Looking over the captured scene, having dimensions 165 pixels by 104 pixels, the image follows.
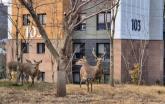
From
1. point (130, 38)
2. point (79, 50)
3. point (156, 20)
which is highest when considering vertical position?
point (156, 20)

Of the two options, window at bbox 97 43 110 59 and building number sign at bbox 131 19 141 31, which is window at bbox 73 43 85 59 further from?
building number sign at bbox 131 19 141 31

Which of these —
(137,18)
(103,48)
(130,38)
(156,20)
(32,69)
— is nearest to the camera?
(32,69)

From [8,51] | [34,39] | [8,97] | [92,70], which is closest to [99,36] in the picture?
[34,39]

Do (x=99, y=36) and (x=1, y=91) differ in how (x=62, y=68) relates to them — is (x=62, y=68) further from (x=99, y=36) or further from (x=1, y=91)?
(x=99, y=36)

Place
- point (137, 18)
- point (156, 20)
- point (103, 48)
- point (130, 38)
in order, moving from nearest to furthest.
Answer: point (103, 48)
point (130, 38)
point (137, 18)
point (156, 20)

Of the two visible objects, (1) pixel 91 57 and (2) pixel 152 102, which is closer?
(2) pixel 152 102

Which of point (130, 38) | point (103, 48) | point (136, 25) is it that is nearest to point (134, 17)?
point (136, 25)

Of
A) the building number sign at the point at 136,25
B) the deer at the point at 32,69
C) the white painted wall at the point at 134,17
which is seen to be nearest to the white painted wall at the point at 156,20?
the white painted wall at the point at 134,17

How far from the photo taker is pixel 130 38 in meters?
45.5

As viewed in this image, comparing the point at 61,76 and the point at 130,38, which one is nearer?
the point at 61,76

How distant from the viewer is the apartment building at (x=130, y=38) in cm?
4388

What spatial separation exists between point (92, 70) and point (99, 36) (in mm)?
29026

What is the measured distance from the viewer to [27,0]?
44.2 feet

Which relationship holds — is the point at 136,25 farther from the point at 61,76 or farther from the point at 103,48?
the point at 61,76
